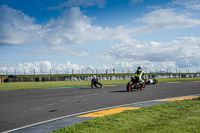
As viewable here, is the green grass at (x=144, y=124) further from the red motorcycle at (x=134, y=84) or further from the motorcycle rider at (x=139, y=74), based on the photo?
the motorcycle rider at (x=139, y=74)

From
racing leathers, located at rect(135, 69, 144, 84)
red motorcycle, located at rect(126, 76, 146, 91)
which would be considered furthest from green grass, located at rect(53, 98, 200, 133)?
racing leathers, located at rect(135, 69, 144, 84)

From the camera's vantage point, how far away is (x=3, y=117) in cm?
655

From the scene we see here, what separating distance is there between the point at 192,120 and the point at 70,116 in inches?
135

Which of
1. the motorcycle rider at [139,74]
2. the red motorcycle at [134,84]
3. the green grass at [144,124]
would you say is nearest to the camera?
the green grass at [144,124]

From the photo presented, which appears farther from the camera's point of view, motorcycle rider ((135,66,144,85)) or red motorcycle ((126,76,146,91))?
motorcycle rider ((135,66,144,85))

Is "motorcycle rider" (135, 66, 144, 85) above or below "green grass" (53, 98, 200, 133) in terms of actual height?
above

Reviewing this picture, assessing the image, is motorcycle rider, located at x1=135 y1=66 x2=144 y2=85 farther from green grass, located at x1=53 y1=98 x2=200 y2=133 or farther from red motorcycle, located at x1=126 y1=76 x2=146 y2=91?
green grass, located at x1=53 y1=98 x2=200 y2=133

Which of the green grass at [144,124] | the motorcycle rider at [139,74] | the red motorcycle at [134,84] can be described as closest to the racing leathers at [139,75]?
the motorcycle rider at [139,74]

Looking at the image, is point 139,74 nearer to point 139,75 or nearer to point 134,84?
point 139,75

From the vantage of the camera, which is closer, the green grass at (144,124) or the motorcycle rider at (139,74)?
the green grass at (144,124)

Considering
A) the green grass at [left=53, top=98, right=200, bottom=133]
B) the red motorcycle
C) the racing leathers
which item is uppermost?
the racing leathers

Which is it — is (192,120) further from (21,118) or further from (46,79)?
(46,79)

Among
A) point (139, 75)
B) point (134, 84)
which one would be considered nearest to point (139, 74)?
point (139, 75)

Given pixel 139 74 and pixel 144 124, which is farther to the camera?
pixel 139 74
